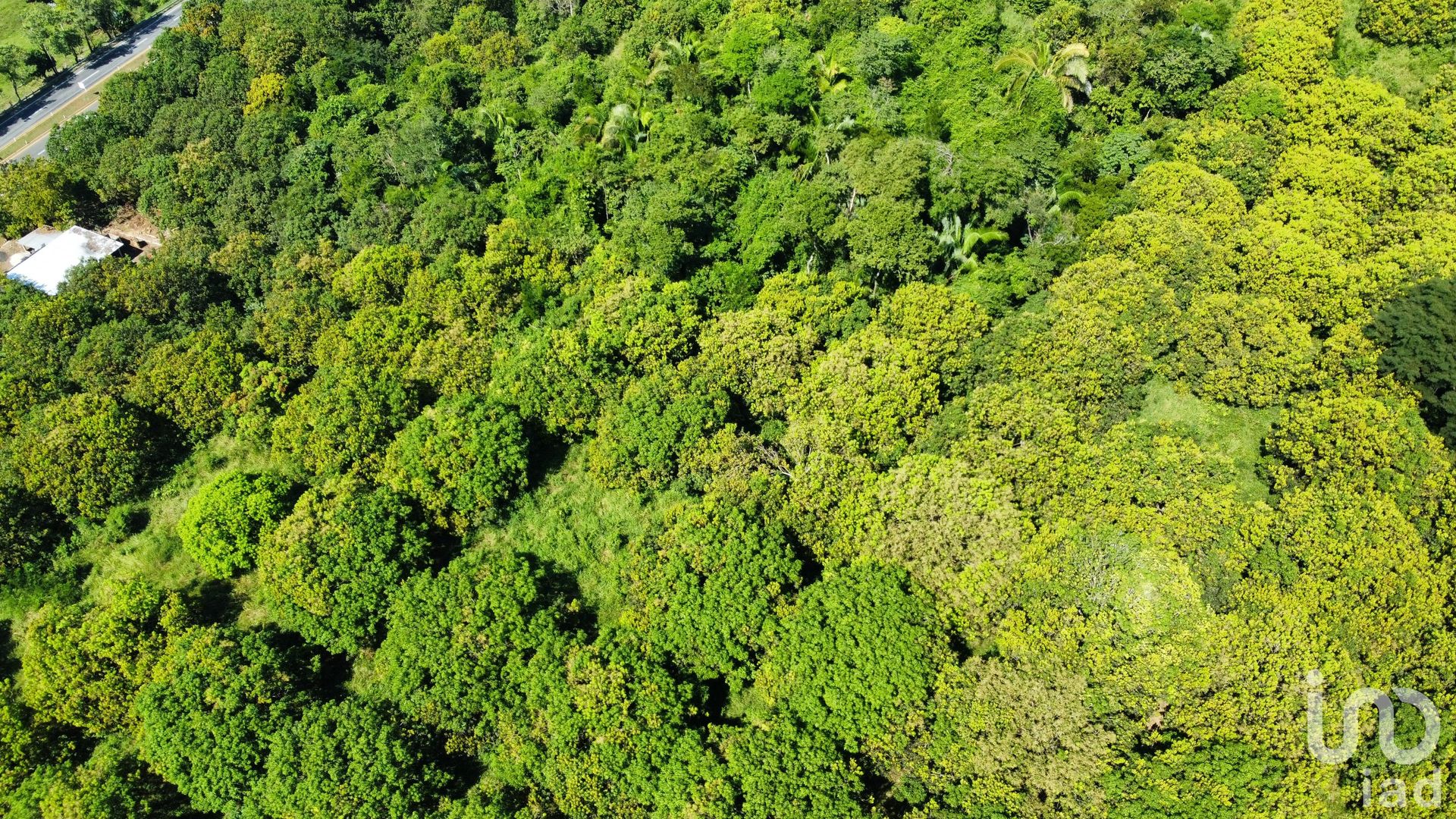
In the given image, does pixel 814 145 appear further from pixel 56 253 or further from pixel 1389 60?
pixel 56 253

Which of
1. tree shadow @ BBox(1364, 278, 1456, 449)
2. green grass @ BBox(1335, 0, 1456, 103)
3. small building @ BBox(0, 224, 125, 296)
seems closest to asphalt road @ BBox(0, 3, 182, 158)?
small building @ BBox(0, 224, 125, 296)

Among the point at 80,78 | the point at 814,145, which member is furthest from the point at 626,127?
the point at 80,78

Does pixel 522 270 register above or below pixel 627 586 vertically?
above

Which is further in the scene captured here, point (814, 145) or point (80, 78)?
point (80, 78)

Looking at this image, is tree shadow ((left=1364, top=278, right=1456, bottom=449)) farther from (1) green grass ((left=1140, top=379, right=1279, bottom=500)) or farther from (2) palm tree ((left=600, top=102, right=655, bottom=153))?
(2) palm tree ((left=600, top=102, right=655, bottom=153))

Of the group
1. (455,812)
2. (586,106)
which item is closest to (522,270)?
(586,106)

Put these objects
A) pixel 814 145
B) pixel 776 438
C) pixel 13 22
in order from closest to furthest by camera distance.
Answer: pixel 776 438, pixel 814 145, pixel 13 22

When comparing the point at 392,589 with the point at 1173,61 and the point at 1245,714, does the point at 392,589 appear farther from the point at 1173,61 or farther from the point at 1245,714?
the point at 1173,61
